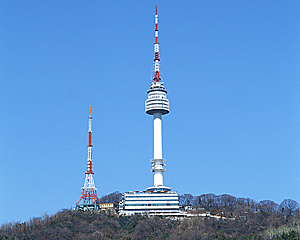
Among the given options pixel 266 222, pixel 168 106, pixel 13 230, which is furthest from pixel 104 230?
pixel 168 106

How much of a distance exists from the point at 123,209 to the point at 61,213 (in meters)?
20.9

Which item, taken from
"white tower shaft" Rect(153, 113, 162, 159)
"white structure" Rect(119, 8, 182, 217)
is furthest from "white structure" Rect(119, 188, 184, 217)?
"white tower shaft" Rect(153, 113, 162, 159)

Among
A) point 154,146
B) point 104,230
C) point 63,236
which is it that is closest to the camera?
point 63,236

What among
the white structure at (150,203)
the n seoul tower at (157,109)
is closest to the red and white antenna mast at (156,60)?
the n seoul tower at (157,109)

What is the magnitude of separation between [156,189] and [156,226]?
95.5 ft

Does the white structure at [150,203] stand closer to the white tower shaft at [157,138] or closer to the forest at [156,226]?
the forest at [156,226]

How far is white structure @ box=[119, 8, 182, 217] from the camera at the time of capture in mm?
164000

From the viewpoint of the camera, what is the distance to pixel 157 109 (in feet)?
594

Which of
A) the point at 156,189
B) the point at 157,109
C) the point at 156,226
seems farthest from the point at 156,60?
the point at 156,226

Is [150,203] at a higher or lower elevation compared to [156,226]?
higher

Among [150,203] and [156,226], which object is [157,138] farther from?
[156,226]

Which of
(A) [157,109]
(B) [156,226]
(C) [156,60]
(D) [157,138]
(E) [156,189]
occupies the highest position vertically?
(C) [156,60]

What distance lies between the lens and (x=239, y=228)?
475ft

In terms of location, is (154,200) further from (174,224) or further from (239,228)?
(239,228)
